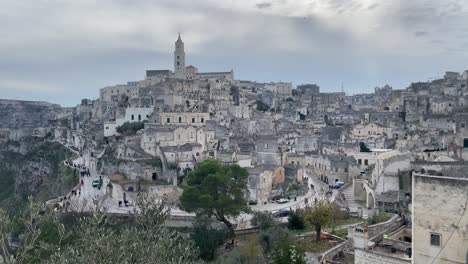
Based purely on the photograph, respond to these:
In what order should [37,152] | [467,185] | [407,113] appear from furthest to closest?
[37,152] → [407,113] → [467,185]

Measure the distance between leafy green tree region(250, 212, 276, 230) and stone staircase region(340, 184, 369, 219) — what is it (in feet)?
24.6

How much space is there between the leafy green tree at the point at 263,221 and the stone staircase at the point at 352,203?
7.49m

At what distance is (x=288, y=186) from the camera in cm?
4647

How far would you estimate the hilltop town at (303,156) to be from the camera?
21.2 metres

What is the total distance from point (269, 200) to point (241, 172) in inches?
280

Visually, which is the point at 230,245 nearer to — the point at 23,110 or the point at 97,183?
A: the point at 97,183

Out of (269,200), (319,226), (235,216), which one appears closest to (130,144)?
(269,200)

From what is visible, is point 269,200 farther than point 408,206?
Yes

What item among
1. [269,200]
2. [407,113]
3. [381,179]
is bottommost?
[269,200]

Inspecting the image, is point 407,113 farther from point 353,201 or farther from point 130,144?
point 130,144

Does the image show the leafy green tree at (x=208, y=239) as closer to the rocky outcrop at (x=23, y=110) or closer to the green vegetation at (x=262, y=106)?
the green vegetation at (x=262, y=106)

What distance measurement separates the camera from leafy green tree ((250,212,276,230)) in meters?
31.6

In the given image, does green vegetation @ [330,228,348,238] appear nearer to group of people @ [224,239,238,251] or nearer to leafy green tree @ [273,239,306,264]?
group of people @ [224,239,238,251]

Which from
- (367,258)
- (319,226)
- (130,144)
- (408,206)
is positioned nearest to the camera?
(367,258)
